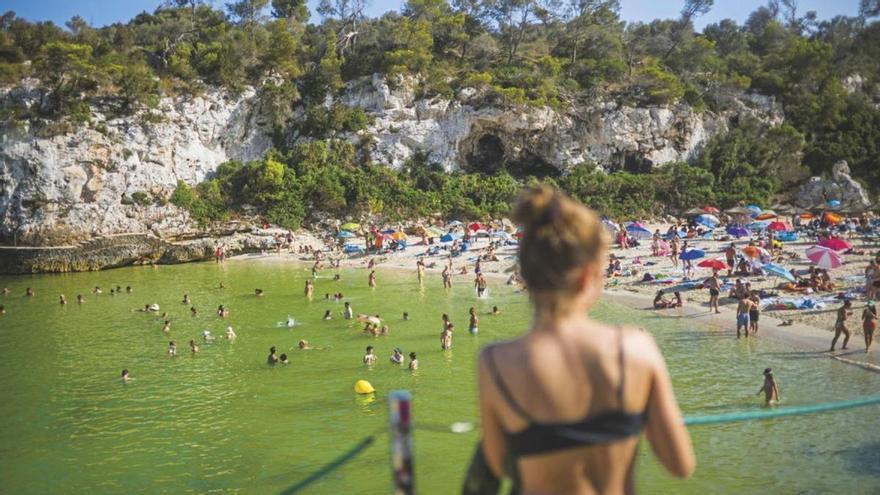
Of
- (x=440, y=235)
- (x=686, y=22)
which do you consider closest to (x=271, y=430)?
(x=440, y=235)

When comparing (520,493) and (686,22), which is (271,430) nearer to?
(520,493)

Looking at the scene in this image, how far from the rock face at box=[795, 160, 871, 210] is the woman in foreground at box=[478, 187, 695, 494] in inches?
2232

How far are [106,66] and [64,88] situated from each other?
3.68 m

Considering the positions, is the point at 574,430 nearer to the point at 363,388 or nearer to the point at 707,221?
the point at 363,388

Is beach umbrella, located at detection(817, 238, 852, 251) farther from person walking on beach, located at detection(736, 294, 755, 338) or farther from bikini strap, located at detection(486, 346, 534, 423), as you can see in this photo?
bikini strap, located at detection(486, 346, 534, 423)

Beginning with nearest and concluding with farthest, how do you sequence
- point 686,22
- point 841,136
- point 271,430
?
point 271,430
point 841,136
point 686,22

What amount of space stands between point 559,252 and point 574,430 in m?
0.52

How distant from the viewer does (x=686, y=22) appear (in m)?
75.1

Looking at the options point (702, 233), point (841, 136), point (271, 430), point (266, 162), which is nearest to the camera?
point (271, 430)

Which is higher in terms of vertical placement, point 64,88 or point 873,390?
point 64,88

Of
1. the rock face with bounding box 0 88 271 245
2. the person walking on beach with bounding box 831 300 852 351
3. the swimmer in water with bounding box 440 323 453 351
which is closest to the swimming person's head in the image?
the swimmer in water with bounding box 440 323 453 351

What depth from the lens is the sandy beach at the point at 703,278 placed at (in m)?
19.9

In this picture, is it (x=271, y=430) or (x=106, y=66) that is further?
(x=106, y=66)

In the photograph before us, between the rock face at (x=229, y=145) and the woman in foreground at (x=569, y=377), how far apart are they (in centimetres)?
4651
